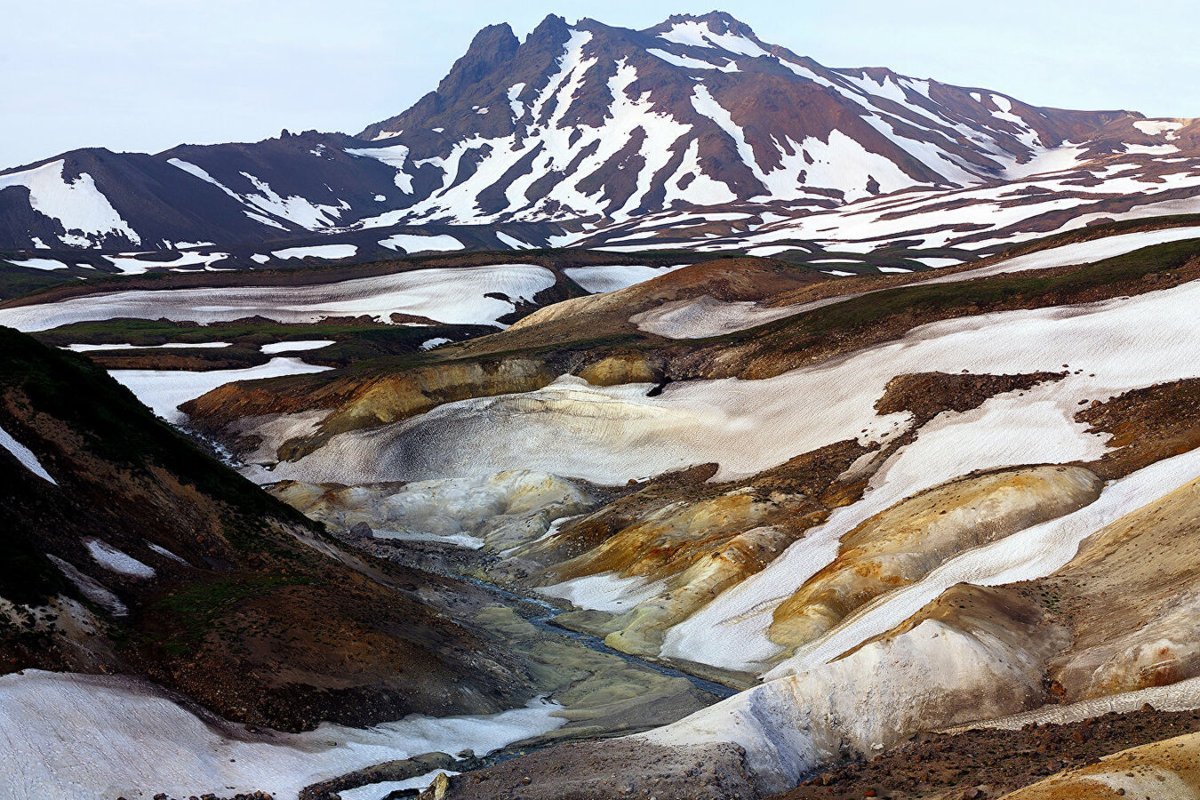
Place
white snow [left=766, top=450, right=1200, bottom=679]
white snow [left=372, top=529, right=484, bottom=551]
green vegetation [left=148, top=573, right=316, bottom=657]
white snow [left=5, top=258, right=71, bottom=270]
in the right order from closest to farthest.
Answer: green vegetation [left=148, top=573, right=316, bottom=657], white snow [left=766, top=450, right=1200, bottom=679], white snow [left=372, top=529, right=484, bottom=551], white snow [left=5, top=258, right=71, bottom=270]

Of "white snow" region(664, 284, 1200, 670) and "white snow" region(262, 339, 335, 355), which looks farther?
"white snow" region(262, 339, 335, 355)

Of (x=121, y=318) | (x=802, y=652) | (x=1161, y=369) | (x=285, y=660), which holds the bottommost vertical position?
(x=802, y=652)

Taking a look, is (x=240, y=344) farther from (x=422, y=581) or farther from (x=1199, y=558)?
(x=1199, y=558)

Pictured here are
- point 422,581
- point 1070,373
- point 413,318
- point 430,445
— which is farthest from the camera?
point 413,318

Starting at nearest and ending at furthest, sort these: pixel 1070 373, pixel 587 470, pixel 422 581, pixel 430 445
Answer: pixel 422 581
pixel 1070 373
pixel 587 470
pixel 430 445

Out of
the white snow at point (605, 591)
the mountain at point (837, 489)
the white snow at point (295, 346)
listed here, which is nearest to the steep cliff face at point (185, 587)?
the mountain at point (837, 489)

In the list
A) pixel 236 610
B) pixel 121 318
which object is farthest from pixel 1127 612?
pixel 121 318

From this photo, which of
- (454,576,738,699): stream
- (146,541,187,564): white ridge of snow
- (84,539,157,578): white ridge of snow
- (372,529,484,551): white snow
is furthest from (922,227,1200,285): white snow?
(84,539,157,578): white ridge of snow

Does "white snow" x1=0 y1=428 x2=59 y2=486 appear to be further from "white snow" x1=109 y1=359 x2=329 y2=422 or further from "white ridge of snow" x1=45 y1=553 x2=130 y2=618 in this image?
"white snow" x1=109 y1=359 x2=329 y2=422
